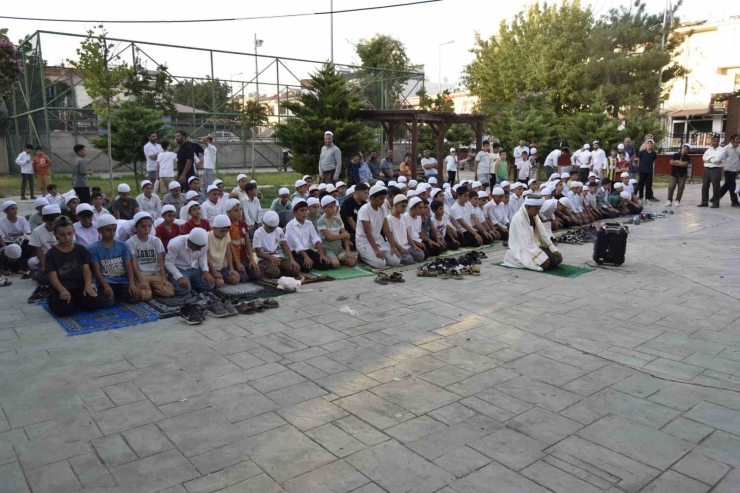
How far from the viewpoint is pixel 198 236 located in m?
6.77

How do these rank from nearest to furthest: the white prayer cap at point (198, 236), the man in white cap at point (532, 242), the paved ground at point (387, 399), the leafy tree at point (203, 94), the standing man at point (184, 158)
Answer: the paved ground at point (387, 399), the white prayer cap at point (198, 236), the man in white cap at point (532, 242), the standing man at point (184, 158), the leafy tree at point (203, 94)

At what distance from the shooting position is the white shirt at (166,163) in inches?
465

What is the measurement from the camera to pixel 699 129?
3600 centimetres

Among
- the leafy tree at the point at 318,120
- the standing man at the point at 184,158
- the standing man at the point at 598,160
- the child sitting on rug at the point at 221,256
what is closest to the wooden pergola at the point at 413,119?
the leafy tree at the point at 318,120

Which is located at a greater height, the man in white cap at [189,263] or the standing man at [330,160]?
the standing man at [330,160]

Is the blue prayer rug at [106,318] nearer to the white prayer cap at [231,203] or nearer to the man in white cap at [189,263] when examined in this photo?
the man in white cap at [189,263]

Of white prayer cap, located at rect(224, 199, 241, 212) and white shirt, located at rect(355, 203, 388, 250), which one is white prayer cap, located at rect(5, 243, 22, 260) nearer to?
white prayer cap, located at rect(224, 199, 241, 212)

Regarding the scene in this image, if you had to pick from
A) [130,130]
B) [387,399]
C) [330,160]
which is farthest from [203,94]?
[387,399]

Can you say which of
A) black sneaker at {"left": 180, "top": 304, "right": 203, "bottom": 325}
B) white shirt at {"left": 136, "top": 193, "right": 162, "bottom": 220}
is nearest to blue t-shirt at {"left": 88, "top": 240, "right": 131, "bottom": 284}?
black sneaker at {"left": 180, "top": 304, "right": 203, "bottom": 325}

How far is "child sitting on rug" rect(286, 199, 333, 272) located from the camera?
26.6 feet

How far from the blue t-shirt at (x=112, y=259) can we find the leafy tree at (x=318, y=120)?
35.7ft

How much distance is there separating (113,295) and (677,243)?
9.93 meters

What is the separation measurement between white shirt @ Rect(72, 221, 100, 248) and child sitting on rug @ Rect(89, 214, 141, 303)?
35.3 inches

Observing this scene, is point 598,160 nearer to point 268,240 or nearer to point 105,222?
point 268,240
